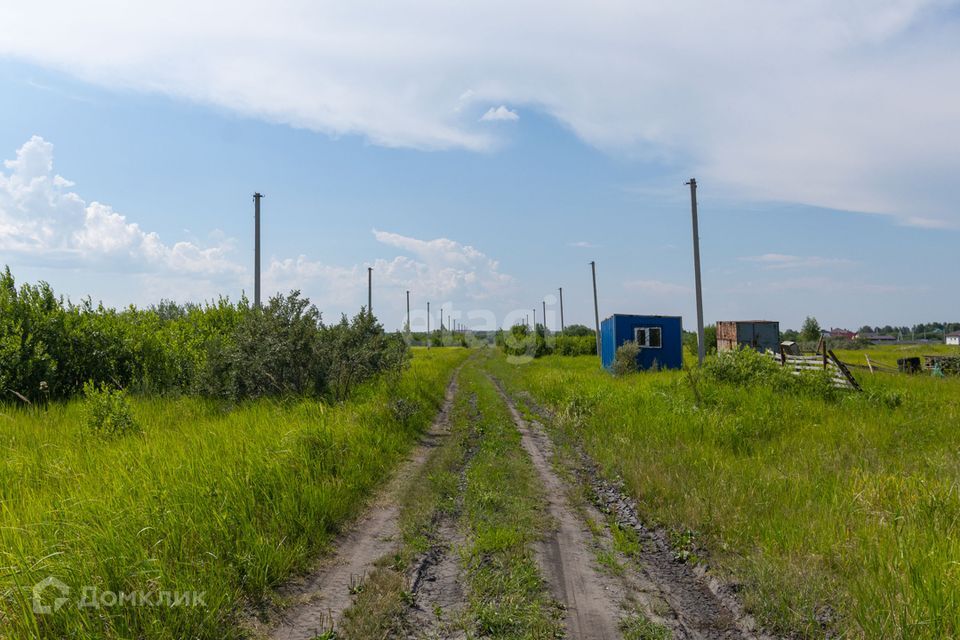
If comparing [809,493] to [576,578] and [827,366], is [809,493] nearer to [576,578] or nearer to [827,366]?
[576,578]

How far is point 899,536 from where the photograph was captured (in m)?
4.75

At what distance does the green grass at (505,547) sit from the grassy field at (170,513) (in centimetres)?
152

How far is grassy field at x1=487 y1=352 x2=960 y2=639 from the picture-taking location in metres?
3.85

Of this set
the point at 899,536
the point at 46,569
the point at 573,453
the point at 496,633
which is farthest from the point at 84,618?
the point at 573,453

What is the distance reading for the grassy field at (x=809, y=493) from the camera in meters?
3.85

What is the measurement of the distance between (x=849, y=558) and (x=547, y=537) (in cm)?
269

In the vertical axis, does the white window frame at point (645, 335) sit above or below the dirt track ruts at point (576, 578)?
above

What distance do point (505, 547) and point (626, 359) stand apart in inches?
729

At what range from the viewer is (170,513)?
4637mm

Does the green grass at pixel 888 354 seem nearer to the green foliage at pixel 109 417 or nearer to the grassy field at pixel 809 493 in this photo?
the grassy field at pixel 809 493

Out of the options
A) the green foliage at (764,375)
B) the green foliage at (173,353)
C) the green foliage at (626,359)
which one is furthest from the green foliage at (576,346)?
the green foliage at (173,353)

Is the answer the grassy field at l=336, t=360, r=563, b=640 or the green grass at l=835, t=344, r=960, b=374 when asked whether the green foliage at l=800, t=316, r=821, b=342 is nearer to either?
the green grass at l=835, t=344, r=960, b=374

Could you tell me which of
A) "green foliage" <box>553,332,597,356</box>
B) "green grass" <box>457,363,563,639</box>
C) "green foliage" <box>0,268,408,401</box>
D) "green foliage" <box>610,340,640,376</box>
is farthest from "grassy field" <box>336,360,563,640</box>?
"green foliage" <box>553,332,597,356</box>

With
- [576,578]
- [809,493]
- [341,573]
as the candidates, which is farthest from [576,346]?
[341,573]
